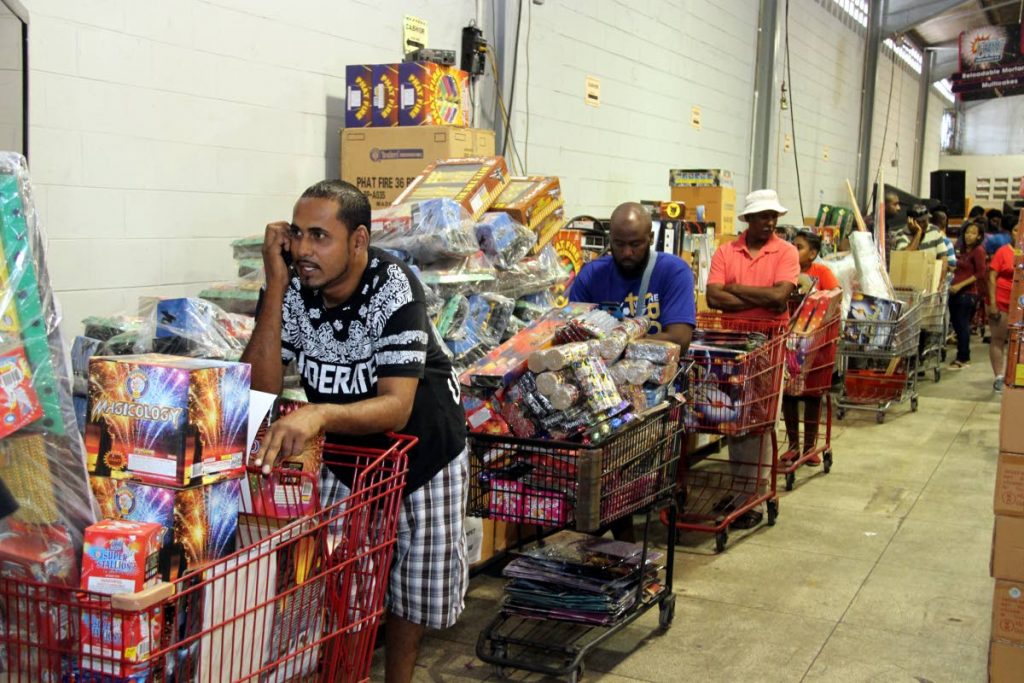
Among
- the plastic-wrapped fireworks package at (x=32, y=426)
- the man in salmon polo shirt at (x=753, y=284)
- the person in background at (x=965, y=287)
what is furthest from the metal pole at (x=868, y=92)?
the plastic-wrapped fireworks package at (x=32, y=426)

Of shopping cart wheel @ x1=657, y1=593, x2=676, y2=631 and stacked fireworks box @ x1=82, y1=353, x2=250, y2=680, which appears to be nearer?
stacked fireworks box @ x1=82, y1=353, x2=250, y2=680

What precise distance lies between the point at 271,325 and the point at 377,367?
1.15ft

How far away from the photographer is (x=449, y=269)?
4516 mm

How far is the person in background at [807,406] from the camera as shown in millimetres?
6750

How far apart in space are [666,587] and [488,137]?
9.75 ft

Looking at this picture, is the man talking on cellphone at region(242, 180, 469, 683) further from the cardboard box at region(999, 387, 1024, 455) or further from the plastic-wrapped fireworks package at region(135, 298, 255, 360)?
the cardboard box at region(999, 387, 1024, 455)

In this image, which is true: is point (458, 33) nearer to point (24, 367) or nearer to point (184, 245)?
point (184, 245)

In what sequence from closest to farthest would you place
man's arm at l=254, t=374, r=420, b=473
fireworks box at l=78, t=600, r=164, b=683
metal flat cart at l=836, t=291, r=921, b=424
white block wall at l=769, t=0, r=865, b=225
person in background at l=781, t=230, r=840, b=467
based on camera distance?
fireworks box at l=78, t=600, r=164, b=683
man's arm at l=254, t=374, r=420, b=473
person in background at l=781, t=230, r=840, b=467
metal flat cart at l=836, t=291, r=921, b=424
white block wall at l=769, t=0, r=865, b=225

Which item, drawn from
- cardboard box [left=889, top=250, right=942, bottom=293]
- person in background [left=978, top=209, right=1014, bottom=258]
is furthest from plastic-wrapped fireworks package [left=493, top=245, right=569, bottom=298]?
person in background [left=978, top=209, right=1014, bottom=258]

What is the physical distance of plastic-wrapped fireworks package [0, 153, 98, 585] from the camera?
6.07 feet

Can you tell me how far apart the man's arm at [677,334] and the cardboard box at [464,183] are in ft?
3.63

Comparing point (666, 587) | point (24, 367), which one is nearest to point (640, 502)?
Answer: point (666, 587)

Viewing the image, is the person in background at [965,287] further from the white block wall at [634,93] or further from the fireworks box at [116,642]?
the fireworks box at [116,642]

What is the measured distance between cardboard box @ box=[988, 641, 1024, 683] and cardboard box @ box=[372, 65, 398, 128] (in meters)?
4.05
